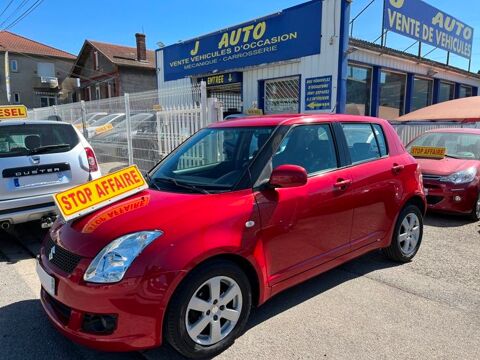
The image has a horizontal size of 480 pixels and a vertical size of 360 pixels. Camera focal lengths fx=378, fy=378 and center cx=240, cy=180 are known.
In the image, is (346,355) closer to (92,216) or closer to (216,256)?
(216,256)

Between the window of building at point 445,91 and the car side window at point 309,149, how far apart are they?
16.0 meters

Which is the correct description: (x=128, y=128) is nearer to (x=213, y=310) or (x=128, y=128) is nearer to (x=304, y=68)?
(x=304, y=68)

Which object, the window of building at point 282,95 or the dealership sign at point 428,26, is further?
the window of building at point 282,95

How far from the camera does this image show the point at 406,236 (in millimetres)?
4281

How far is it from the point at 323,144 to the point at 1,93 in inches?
1715

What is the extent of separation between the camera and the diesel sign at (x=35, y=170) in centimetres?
454

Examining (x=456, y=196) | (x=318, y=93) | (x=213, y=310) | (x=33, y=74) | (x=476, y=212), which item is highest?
(x=33, y=74)

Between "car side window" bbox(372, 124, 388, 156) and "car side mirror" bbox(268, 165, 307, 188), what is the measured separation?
1.67 m

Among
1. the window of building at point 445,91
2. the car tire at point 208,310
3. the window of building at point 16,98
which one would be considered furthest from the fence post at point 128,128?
the window of building at point 16,98

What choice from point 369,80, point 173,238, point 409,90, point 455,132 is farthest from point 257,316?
point 409,90

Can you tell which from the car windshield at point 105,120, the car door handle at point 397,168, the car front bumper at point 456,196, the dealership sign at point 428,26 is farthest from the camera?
the dealership sign at point 428,26

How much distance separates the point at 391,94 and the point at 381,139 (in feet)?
36.2

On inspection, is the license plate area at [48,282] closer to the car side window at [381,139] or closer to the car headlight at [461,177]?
the car side window at [381,139]

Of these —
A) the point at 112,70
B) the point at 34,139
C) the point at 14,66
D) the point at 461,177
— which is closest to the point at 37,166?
the point at 34,139
